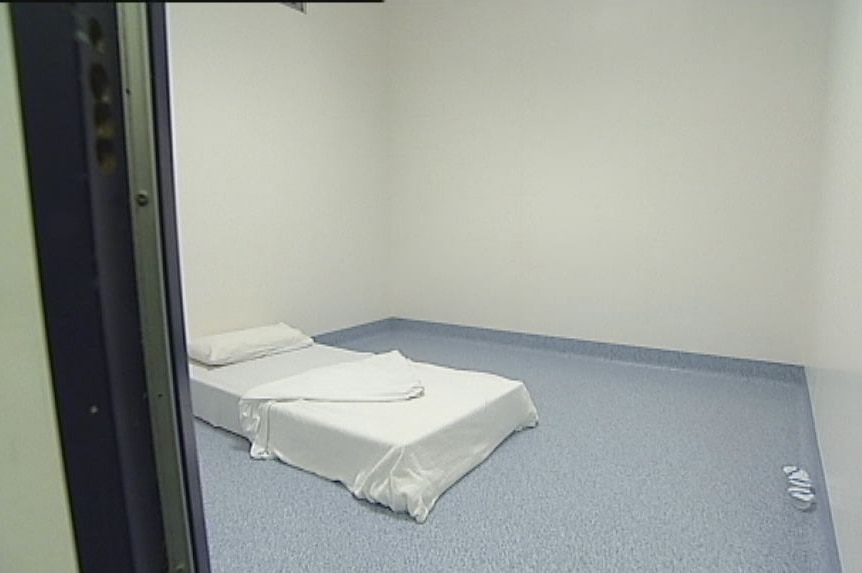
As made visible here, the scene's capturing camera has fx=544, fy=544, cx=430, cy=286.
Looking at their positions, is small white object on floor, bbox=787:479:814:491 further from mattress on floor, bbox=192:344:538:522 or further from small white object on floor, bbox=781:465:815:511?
mattress on floor, bbox=192:344:538:522

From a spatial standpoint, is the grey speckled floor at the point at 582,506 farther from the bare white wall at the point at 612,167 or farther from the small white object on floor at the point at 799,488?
the bare white wall at the point at 612,167

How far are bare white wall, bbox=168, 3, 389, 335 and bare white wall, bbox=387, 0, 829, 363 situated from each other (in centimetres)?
33

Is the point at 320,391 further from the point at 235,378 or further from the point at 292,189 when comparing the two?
the point at 292,189

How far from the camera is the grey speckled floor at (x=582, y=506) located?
1.58m

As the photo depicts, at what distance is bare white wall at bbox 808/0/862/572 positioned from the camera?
4.66 feet

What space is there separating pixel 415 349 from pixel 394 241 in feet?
3.45

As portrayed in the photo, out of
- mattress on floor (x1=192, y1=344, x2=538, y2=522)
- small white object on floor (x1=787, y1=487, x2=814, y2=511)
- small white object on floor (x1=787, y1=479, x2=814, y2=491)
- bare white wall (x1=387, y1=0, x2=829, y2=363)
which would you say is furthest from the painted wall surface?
bare white wall (x1=387, y1=0, x2=829, y2=363)

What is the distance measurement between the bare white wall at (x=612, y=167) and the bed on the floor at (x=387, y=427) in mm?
1547

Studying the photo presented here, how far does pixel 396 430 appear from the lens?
6.44 ft

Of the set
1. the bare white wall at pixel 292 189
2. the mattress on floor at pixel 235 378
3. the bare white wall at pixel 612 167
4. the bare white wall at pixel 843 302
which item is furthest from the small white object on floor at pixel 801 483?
the bare white wall at pixel 292 189

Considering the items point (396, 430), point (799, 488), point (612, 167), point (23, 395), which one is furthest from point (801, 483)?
point (23, 395)

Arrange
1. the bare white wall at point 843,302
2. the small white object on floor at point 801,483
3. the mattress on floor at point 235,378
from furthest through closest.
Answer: the mattress on floor at point 235,378 < the small white object on floor at point 801,483 < the bare white wall at point 843,302

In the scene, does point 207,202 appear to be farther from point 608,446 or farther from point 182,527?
point 182,527

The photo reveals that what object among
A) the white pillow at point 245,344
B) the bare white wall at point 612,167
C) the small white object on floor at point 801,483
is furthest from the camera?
the bare white wall at point 612,167
